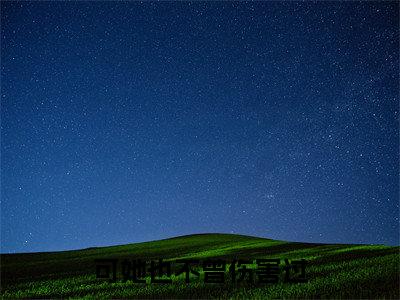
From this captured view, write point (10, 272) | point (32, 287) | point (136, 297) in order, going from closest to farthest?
1. point (136, 297)
2. point (32, 287)
3. point (10, 272)

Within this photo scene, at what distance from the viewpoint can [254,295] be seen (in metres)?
16.7

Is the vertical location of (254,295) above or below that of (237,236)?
below

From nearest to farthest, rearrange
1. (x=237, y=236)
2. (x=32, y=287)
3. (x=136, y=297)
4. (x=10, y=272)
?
(x=136, y=297)
(x=32, y=287)
(x=10, y=272)
(x=237, y=236)

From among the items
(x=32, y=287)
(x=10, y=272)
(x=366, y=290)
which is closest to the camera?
(x=366, y=290)

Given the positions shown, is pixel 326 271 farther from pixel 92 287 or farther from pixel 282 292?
pixel 92 287

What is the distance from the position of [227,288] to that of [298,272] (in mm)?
4970

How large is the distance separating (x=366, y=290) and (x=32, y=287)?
16.2 metres

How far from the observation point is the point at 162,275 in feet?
79.5

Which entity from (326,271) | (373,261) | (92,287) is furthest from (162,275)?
(373,261)

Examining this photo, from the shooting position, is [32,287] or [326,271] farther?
[32,287]

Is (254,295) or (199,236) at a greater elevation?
(199,236)

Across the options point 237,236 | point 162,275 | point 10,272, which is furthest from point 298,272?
point 237,236

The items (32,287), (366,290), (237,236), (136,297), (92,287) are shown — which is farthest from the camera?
(237,236)

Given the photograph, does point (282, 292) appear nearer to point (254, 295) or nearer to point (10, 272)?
point (254, 295)
